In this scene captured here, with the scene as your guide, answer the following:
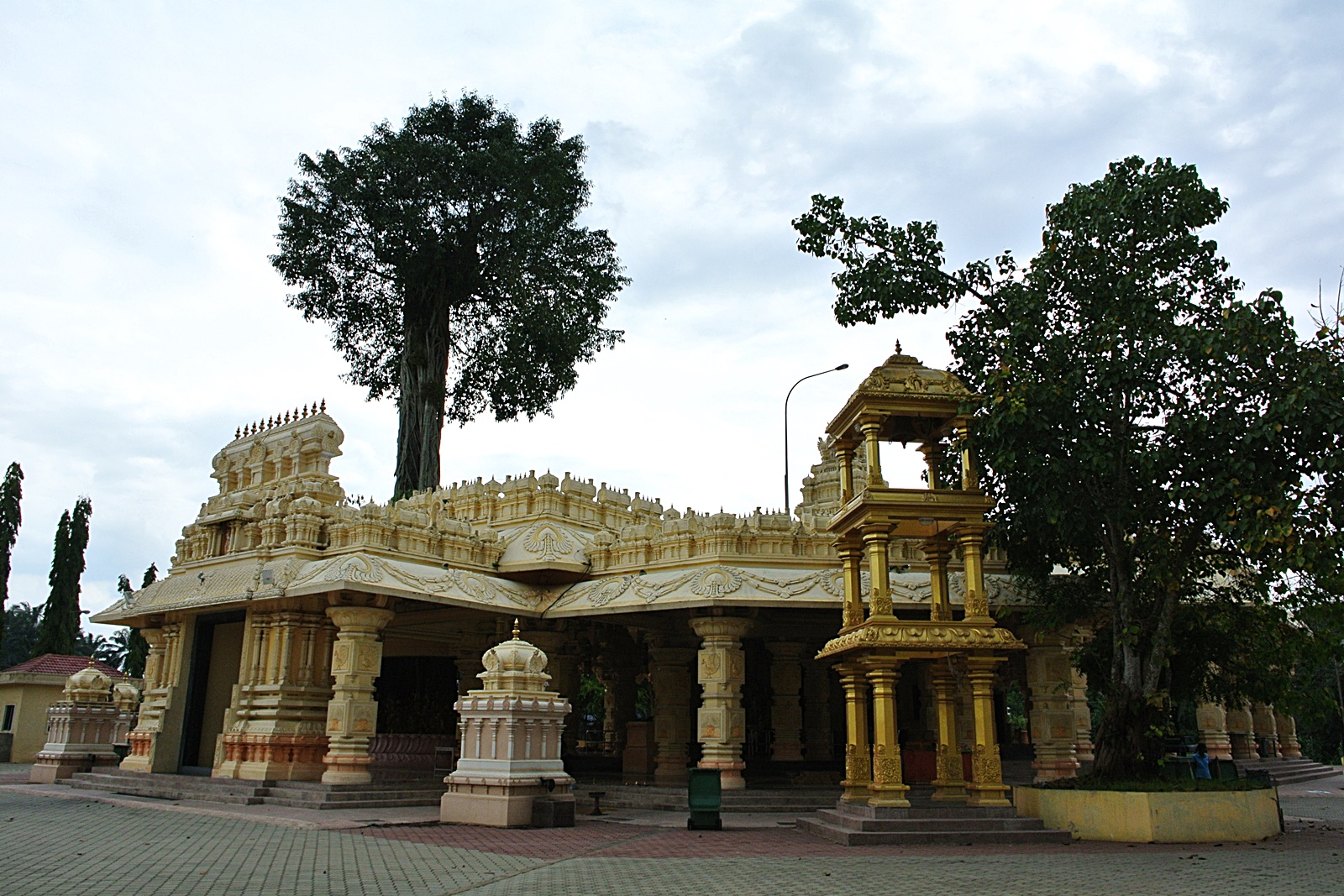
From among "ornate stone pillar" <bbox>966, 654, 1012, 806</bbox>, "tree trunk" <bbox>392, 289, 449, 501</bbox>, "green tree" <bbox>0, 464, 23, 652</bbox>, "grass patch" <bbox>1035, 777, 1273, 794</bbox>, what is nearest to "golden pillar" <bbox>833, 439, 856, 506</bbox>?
"ornate stone pillar" <bbox>966, 654, 1012, 806</bbox>

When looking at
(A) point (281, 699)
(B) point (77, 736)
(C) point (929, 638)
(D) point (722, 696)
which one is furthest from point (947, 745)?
(B) point (77, 736)

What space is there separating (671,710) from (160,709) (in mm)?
10036

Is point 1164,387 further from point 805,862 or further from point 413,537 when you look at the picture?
point 413,537

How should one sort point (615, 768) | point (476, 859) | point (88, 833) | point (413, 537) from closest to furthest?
point (476, 859), point (88, 833), point (413, 537), point (615, 768)

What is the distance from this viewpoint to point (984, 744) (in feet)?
41.0

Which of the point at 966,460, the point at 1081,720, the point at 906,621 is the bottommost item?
the point at 1081,720

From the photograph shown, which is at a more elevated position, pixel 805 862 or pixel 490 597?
pixel 490 597

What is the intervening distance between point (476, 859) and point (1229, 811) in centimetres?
879

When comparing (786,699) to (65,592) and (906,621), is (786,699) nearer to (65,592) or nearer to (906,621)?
(906,621)

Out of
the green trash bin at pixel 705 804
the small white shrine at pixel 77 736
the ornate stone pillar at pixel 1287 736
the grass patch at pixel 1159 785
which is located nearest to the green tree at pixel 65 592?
the small white shrine at pixel 77 736

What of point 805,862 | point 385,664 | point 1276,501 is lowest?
point 805,862

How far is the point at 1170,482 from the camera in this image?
13.0 m

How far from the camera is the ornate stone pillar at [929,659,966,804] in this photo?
1319 cm

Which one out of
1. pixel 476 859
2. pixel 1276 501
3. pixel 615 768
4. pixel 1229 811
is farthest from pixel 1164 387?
pixel 615 768
